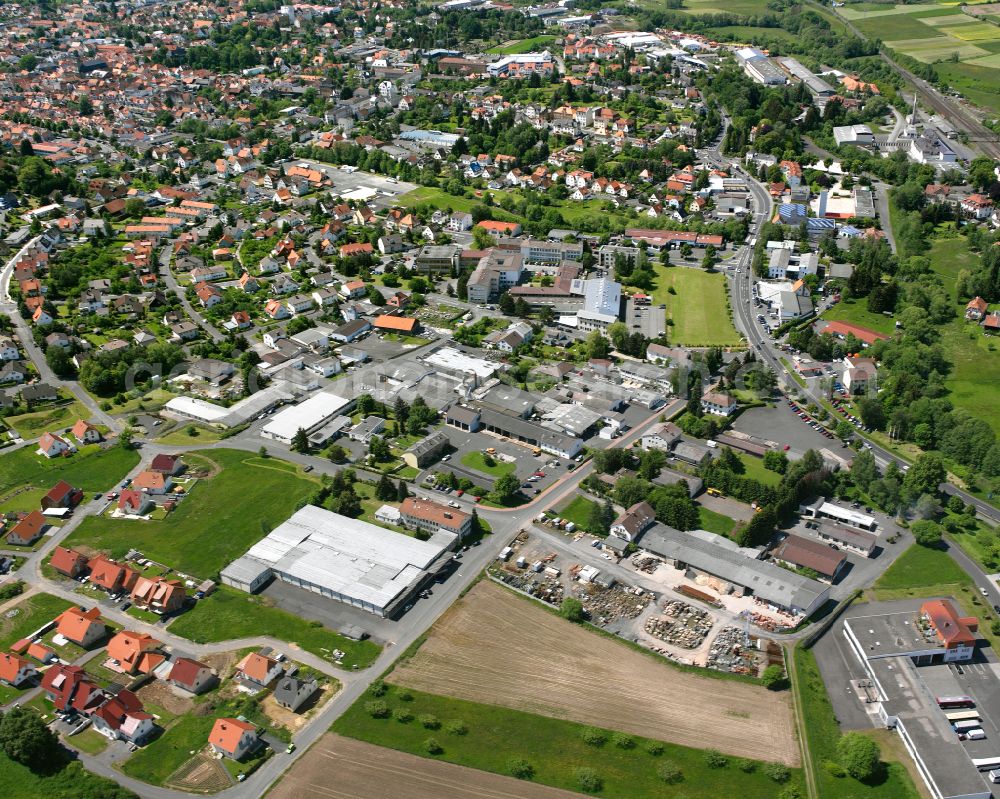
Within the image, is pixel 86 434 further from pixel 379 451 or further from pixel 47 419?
pixel 379 451

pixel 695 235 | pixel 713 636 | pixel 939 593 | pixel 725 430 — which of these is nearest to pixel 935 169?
pixel 695 235

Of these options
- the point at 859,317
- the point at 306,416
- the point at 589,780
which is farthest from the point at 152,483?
the point at 859,317

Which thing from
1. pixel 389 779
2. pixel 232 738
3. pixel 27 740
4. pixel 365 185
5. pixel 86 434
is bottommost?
pixel 389 779

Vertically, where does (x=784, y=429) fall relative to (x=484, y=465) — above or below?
above

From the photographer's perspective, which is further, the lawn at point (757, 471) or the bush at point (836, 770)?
the lawn at point (757, 471)

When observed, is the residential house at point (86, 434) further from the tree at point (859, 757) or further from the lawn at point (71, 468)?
the tree at point (859, 757)

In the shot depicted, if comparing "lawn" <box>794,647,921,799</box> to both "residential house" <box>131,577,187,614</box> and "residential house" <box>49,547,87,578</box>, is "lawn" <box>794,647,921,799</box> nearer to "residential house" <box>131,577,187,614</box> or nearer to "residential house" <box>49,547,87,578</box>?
"residential house" <box>131,577,187,614</box>

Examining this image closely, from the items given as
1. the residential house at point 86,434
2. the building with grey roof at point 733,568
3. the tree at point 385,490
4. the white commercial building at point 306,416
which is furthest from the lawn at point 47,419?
the building with grey roof at point 733,568

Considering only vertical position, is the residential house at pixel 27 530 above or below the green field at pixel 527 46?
below
